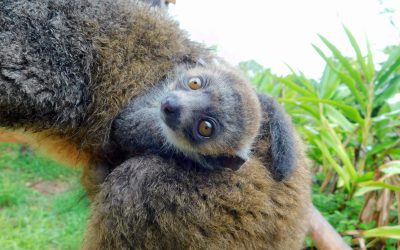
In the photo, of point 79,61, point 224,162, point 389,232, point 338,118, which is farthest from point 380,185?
point 79,61

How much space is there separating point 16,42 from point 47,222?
3407mm

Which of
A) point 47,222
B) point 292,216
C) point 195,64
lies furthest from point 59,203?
point 292,216

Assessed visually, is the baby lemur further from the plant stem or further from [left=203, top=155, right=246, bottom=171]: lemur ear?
the plant stem

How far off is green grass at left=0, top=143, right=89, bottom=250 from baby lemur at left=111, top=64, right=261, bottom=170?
80 centimetres

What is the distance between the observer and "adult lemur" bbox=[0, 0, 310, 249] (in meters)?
2.03

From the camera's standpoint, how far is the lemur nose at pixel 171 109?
2.31 meters

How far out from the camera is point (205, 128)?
7.58 feet

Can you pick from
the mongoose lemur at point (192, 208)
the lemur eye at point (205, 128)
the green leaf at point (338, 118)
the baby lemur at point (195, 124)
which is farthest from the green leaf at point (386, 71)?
the lemur eye at point (205, 128)

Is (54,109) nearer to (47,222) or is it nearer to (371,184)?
(371,184)

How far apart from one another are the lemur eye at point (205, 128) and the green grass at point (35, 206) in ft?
3.48

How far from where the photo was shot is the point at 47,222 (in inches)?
196

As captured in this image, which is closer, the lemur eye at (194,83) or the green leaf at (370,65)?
the lemur eye at (194,83)

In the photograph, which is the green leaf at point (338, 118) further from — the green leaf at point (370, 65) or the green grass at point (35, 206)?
the green grass at point (35, 206)

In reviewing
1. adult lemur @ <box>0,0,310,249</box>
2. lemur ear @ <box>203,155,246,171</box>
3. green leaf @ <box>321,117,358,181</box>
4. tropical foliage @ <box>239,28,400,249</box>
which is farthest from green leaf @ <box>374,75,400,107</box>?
lemur ear @ <box>203,155,246,171</box>
